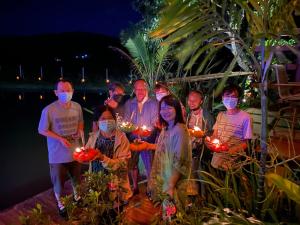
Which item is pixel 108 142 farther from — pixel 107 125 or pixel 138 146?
pixel 138 146

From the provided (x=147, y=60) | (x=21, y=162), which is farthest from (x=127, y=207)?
(x=21, y=162)

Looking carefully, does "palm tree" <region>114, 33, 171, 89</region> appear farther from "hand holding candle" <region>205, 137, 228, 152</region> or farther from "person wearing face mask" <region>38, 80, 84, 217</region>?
"hand holding candle" <region>205, 137, 228, 152</region>

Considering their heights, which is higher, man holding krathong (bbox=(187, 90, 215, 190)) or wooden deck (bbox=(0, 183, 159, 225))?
man holding krathong (bbox=(187, 90, 215, 190))

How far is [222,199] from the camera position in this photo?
10.4ft

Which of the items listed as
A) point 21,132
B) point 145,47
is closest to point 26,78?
point 21,132

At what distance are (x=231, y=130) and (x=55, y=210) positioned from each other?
2713 mm

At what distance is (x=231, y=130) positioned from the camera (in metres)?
3.83

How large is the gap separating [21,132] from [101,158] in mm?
12869

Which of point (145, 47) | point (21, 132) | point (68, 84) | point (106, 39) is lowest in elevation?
point (21, 132)

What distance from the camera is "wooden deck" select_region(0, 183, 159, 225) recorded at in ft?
13.3

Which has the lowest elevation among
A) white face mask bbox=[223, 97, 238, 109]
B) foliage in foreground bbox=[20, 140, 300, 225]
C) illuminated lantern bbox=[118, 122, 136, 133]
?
foliage in foreground bbox=[20, 140, 300, 225]

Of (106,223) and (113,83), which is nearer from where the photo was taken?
(106,223)

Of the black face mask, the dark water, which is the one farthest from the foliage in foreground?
the dark water

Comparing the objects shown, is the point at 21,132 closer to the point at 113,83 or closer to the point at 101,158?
the point at 113,83
